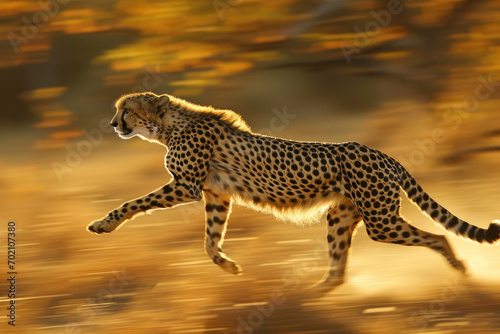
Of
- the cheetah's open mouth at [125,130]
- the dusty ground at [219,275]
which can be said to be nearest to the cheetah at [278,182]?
the cheetah's open mouth at [125,130]

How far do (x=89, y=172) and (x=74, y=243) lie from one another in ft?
7.61

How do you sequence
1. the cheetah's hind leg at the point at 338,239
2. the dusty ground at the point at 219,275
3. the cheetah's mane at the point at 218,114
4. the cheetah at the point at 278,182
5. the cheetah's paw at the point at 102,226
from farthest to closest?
the cheetah's mane at the point at 218,114 → the cheetah's hind leg at the point at 338,239 → the cheetah's paw at the point at 102,226 → the cheetah at the point at 278,182 → the dusty ground at the point at 219,275

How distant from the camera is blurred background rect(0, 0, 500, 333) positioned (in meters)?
6.43

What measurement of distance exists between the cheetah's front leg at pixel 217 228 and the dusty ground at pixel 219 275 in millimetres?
164

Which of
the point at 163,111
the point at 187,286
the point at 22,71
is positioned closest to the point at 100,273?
the point at 187,286

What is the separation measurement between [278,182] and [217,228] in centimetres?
63

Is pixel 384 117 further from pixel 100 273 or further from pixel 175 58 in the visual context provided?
pixel 100 273

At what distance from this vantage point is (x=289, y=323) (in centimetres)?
596

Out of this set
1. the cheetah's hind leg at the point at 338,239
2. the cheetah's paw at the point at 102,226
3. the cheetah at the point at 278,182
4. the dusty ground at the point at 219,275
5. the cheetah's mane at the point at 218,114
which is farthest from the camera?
the cheetah's mane at the point at 218,114

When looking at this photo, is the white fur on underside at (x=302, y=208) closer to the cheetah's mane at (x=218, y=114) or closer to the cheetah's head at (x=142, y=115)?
the cheetah's mane at (x=218, y=114)

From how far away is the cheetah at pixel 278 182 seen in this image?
629 cm

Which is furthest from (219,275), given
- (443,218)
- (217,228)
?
(443,218)

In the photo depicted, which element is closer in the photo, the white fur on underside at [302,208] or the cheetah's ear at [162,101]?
the white fur on underside at [302,208]

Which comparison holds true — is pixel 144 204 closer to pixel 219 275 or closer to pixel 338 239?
pixel 219 275
